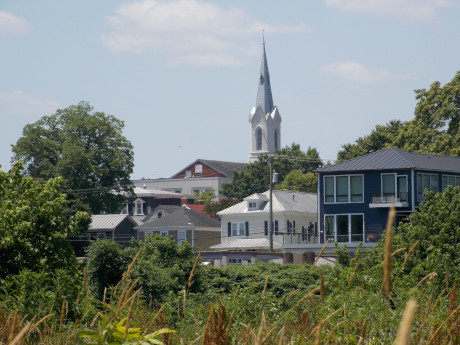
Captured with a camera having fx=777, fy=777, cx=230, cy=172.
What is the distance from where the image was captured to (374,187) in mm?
56312


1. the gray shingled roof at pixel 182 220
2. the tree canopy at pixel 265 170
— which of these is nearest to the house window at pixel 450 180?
the gray shingled roof at pixel 182 220

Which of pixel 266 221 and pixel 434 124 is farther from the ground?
pixel 434 124

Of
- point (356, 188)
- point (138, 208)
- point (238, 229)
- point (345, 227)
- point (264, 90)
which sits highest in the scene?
point (264, 90)

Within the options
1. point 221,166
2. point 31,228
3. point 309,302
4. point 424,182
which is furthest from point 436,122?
point 221,166

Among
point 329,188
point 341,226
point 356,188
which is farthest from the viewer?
point 329,188

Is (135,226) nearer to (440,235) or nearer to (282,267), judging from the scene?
(282,267)

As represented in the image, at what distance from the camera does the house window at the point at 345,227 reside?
56.6 meters

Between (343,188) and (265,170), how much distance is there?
38149 millimetres

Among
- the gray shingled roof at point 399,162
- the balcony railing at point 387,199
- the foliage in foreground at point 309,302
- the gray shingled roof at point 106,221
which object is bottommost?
the foliage in foreground at point 309,302

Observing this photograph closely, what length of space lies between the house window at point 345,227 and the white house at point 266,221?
37.0 ft

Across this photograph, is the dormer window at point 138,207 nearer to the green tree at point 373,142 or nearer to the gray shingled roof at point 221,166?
the gray shingled roof at point 221,166

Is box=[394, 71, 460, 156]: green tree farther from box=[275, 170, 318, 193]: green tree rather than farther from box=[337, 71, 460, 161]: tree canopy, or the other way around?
box=[275, 170, 318, 193]: green tree

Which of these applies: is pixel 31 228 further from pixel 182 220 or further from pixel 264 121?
pixel 264 121

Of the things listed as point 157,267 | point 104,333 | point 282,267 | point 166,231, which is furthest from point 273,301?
point 166,231
